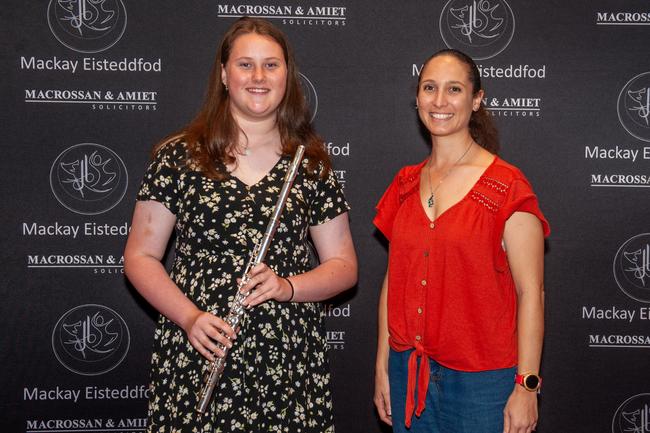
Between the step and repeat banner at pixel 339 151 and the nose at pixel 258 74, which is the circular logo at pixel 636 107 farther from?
the nose at pixel 258 74

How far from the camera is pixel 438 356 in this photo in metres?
1.90

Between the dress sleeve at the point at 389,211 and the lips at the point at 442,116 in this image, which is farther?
the dress sleeve at the point at 389,211

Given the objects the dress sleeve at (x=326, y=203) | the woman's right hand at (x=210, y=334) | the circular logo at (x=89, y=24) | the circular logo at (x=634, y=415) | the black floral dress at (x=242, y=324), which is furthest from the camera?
the circular logo at (x=634, y=415)

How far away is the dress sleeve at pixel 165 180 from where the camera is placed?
194 centimetres

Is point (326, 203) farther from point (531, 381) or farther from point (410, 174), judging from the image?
point (531, 381)

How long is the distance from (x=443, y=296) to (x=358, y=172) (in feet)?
3.44

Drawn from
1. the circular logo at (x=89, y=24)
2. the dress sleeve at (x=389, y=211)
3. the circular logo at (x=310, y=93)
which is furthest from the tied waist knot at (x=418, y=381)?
the circular logo at (x=89, y=24)

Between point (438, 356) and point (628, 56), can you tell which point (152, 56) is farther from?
point (628, 56)

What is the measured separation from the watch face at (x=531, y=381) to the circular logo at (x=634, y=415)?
1.31 metres

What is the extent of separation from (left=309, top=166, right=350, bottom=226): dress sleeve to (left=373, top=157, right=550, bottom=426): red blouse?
25 cm

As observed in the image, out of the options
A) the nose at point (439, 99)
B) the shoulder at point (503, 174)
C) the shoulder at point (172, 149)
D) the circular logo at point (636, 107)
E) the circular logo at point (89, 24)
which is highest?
the circular logo at point (89, 24)

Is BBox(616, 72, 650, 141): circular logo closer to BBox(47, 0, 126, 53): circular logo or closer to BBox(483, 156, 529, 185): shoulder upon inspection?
BBox(483, 156, 529, 185): shoulder

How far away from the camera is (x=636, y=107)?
9.30 feet

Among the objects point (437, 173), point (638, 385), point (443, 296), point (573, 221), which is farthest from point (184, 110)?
point (638, 385)
